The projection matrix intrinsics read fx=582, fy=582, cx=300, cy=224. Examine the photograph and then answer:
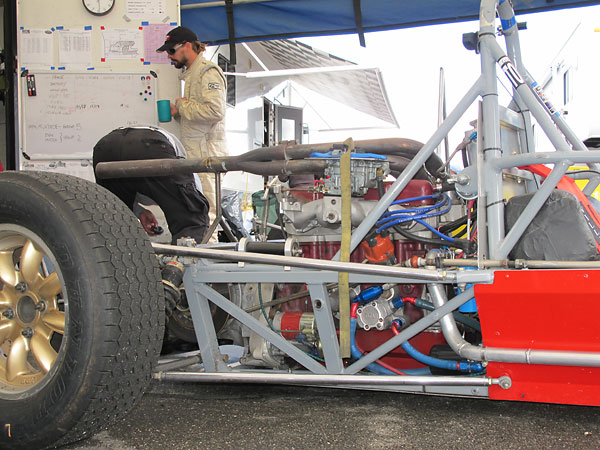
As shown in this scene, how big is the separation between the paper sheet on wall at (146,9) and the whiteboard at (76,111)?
56cm

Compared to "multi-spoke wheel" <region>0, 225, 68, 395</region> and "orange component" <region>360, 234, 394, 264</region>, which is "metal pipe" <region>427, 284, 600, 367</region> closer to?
"orange component" <region>360, 234, 394, 264</region>

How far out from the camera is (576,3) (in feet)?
15.0

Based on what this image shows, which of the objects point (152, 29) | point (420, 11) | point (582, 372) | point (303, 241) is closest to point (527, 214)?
point (582, 372)

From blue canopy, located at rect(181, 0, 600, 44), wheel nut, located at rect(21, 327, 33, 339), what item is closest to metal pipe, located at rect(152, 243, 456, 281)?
wheel nut, located at rect(21, 327, 33, 339)

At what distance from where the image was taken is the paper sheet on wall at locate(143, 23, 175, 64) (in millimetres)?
5488

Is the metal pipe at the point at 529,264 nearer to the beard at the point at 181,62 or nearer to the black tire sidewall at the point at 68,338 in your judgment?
the black tire sidewall at the point at 68,338

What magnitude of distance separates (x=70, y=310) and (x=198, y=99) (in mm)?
3338

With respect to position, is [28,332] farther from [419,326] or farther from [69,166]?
[69,166]

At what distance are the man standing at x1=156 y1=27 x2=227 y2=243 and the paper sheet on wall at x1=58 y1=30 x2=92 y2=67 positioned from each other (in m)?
1.05

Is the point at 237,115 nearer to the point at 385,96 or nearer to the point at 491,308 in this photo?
the point at 385,96

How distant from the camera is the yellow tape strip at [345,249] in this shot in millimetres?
2254

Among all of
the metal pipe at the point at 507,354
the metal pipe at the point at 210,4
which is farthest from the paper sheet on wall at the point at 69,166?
the metal pipe at the point at 507,354

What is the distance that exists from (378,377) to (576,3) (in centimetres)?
388

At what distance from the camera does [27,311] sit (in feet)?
6.95
